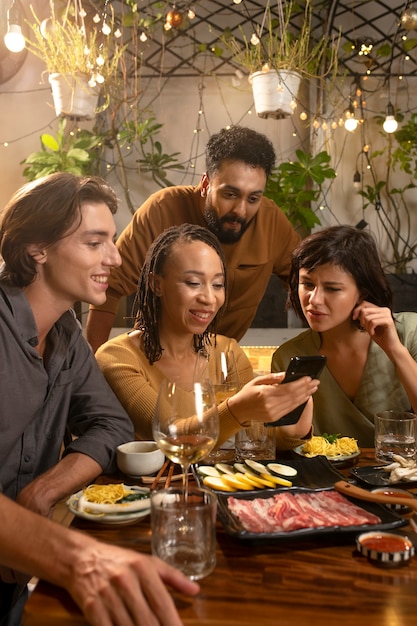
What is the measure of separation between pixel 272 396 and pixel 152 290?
0.78 metres

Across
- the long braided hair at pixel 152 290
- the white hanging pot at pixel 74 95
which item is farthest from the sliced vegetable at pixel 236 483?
the white hanging pot at pixel 74 95

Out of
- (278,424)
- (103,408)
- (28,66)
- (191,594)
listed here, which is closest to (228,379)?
(278,424)

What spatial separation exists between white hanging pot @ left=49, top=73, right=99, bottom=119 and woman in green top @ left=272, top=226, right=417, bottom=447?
115 inches

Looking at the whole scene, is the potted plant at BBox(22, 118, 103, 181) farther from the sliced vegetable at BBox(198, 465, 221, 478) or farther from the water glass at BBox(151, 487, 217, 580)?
the water glass at BBox(151, 487, 217, 580)

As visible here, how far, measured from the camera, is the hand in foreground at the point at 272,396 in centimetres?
151

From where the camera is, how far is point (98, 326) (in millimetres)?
2955

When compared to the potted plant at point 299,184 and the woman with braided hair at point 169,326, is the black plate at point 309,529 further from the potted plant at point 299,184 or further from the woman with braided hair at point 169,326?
the potted plant at point 299,184

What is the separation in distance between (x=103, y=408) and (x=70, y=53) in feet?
11.0

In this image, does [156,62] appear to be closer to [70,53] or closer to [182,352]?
[70,53]

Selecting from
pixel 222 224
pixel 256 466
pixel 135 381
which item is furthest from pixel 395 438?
pixel 222 224

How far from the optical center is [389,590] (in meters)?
1.00

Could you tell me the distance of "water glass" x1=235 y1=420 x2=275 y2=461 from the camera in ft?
5.44

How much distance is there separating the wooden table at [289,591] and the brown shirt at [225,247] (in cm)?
177

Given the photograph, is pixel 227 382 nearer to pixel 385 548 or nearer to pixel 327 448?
pixel 327 448
